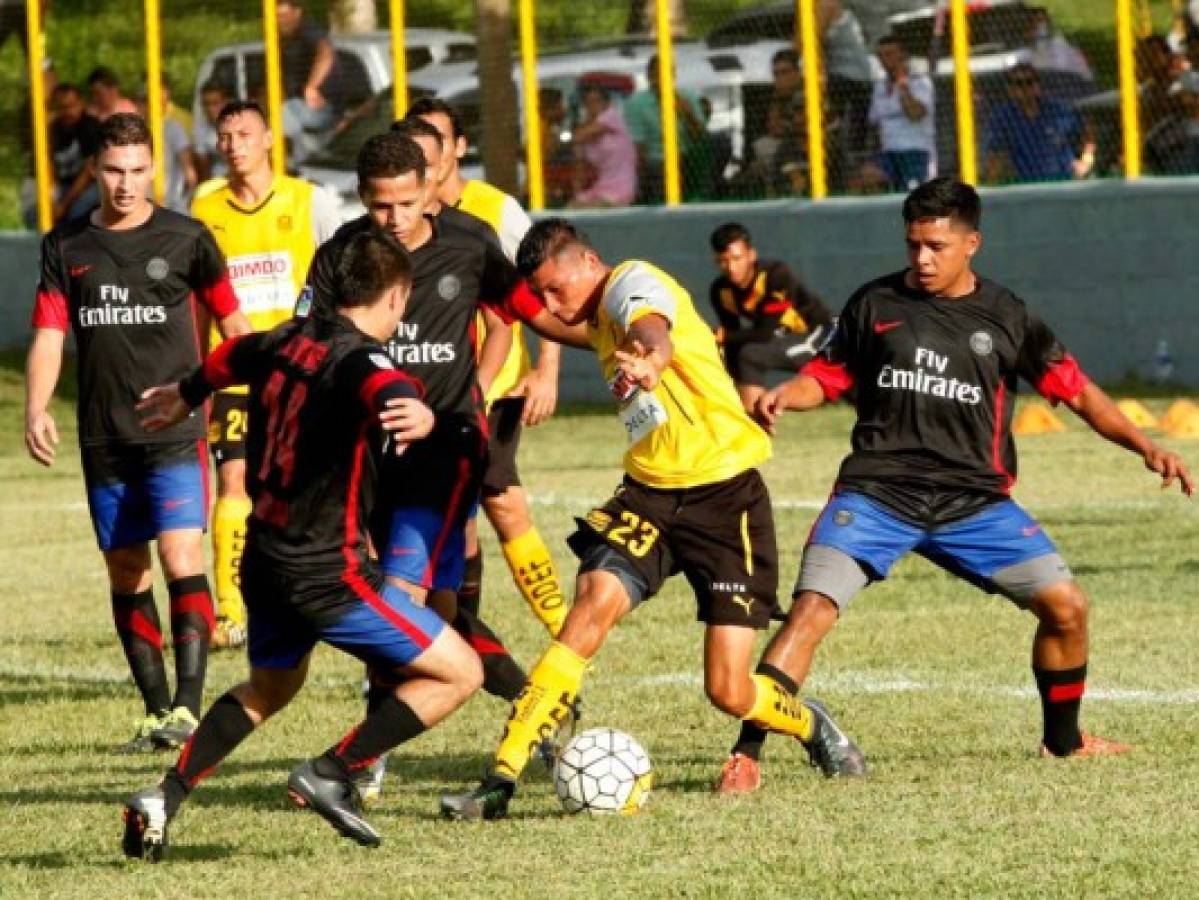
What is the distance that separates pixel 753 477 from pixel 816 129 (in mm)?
14533

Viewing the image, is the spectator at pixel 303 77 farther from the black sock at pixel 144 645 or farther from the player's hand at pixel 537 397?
the player's hand at pixel 537 397

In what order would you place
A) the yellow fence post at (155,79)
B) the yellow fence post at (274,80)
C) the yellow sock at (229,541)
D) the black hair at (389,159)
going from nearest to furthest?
the black hair at (389,159) < the yellow sock at (229,541) < the yellow fence post at (274,80) < the yellow fence post at (155,79)

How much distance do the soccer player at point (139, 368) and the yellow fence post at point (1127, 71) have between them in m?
12.5

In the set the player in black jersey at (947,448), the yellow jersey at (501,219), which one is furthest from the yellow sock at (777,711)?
the yellow jersey at (501,219)

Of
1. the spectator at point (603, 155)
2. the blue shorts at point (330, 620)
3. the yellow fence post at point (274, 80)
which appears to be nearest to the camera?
the blue shorts at point (330, 620)

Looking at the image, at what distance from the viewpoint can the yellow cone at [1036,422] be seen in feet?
65.7

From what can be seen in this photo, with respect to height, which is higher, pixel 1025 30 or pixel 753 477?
pixel 1025 30

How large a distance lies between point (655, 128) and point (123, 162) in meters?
13.9

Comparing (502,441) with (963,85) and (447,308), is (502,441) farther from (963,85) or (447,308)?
(963,85)

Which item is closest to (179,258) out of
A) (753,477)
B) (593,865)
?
(753,477)

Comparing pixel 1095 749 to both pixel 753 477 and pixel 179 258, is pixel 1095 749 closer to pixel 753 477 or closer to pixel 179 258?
pixel 753 477

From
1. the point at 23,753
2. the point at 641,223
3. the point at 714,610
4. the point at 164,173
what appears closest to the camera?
the point at 714,610

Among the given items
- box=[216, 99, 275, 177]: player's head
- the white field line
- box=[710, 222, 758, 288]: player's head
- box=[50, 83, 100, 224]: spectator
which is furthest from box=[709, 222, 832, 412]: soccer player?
the white field line

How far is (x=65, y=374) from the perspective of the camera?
25.8 meters
